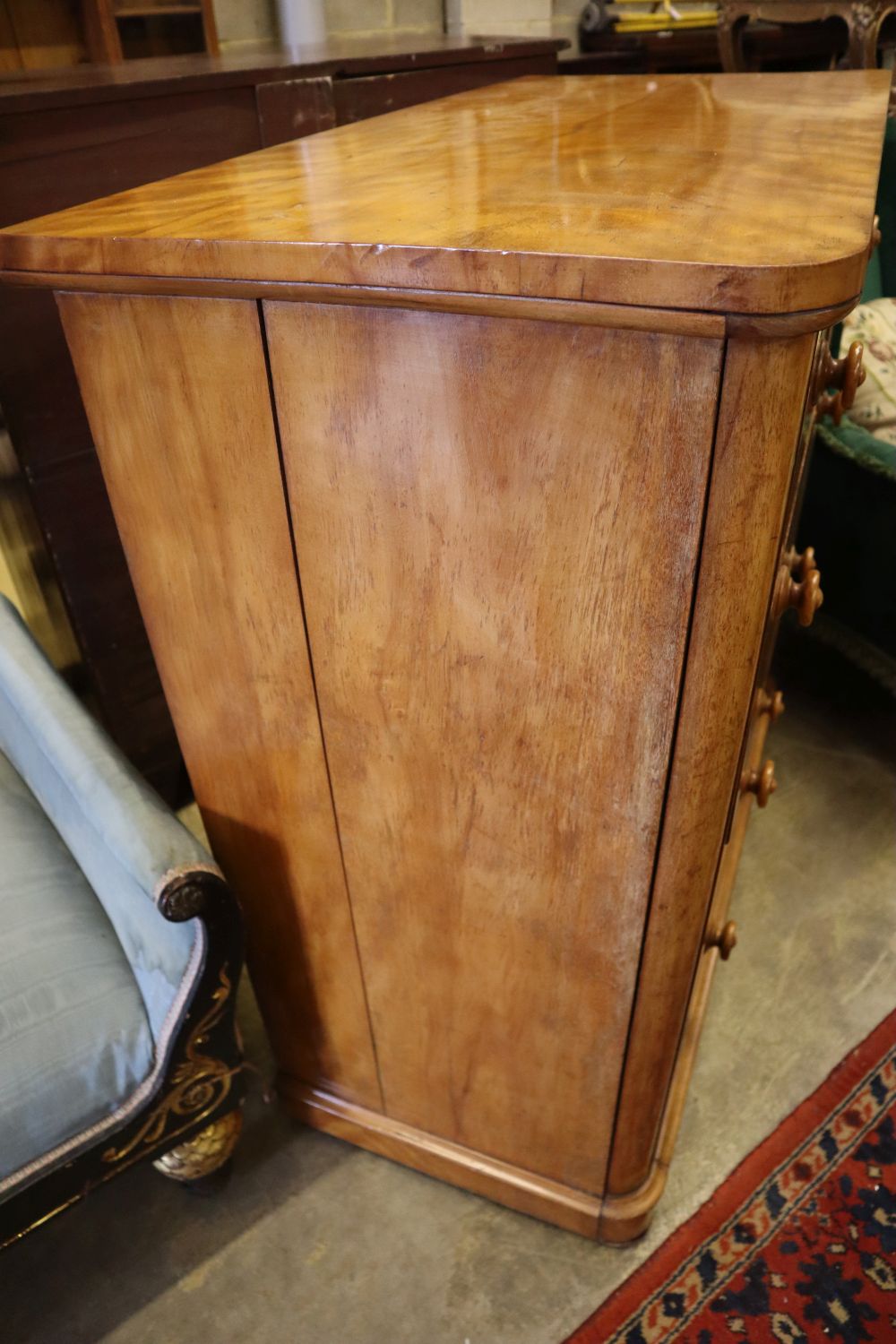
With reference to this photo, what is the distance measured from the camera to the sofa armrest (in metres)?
0.88

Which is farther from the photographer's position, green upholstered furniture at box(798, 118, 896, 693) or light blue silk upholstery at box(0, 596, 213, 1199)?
green upholstered furniture at box(798, 118, 896, 693)

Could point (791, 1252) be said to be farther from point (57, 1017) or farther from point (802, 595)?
point (57, 1017)

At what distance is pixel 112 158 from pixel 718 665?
101 centimetres

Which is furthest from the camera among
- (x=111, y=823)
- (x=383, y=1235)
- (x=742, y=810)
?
(x=742, y=810)

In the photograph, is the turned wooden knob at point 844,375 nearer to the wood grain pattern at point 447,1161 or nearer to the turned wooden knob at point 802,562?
the turned wooden knob at point 802,562

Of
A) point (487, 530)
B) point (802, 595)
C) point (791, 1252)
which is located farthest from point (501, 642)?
point (791, 1252)

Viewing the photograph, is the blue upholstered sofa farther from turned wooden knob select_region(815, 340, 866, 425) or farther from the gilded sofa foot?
turned wooden knob select_region(815, 340, 866, 425)

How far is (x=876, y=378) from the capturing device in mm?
1634

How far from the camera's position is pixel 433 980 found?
3.32ft

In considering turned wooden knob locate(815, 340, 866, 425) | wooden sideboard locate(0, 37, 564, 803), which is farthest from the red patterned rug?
wooden sideboard locate(0, 37, 564, 803)

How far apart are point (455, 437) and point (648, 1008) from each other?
575mm

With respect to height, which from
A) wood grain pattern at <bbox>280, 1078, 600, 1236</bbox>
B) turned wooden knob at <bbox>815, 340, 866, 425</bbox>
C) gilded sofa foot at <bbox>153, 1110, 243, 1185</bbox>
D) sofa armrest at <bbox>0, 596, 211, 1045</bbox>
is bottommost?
wood grain pattern at <bbox>280, 1078, 600, 1236</bbox>

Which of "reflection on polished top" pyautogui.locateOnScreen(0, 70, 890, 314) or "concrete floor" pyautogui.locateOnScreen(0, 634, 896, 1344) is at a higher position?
"reflection on polished top" pyautogui.locateOnScreen(0, 70, 890, 314)

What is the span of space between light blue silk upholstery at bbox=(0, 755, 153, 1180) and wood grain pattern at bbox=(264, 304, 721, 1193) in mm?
257
